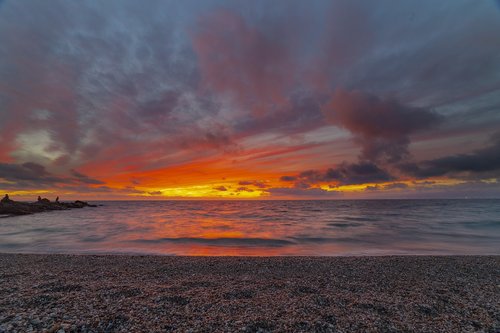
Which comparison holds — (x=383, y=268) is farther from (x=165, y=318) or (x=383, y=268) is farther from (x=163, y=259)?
(x=163, y=259)

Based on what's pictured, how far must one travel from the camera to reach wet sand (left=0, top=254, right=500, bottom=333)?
5281 mm

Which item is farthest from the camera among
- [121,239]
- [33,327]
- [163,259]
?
[121,239]

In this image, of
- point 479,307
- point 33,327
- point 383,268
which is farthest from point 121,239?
point 479,307

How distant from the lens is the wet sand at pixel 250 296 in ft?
17.3

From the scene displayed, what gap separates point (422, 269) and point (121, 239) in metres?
19.7

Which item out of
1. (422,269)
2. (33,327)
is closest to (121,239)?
(33,327)

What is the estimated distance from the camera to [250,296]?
22.9 feet

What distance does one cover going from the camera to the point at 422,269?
9883 mm

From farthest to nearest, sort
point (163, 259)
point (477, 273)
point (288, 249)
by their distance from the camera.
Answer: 1. point (288, 249)
2. point (163, 259)
3. point (477, 273)

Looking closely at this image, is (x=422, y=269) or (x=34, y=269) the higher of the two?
(x=34, y=269)

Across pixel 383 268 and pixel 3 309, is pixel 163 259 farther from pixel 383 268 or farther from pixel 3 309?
pixel 383 268

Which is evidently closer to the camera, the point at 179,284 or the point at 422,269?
the point at 179,284

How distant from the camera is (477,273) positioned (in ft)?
30.6

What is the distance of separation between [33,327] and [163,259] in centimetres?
690
